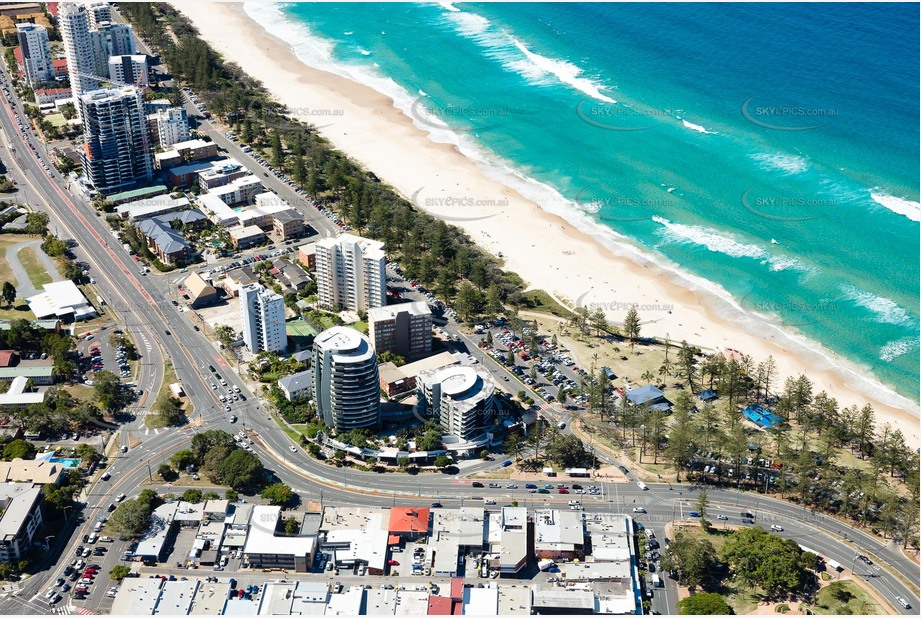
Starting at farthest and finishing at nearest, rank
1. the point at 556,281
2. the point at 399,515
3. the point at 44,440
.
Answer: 1. the point at 556,281
2. the point at 44,440
3. the point at 399,515

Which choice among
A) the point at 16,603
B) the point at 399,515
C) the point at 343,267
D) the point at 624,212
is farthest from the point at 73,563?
the point at 624,212

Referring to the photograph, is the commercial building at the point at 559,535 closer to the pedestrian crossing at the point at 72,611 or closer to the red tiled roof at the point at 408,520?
the red tiled roof at the point at 408,520

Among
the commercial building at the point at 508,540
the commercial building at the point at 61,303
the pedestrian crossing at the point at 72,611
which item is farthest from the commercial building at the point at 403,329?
the pedestrian crossing at the point at 72,611

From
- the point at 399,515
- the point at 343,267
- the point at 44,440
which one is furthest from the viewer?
the point at 343,267

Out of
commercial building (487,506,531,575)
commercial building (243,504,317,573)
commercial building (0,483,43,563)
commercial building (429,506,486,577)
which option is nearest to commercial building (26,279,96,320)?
commercial building (0,483,43,563)

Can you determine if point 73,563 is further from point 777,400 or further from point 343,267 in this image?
point 777,400

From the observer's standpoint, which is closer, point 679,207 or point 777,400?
point 777,400
